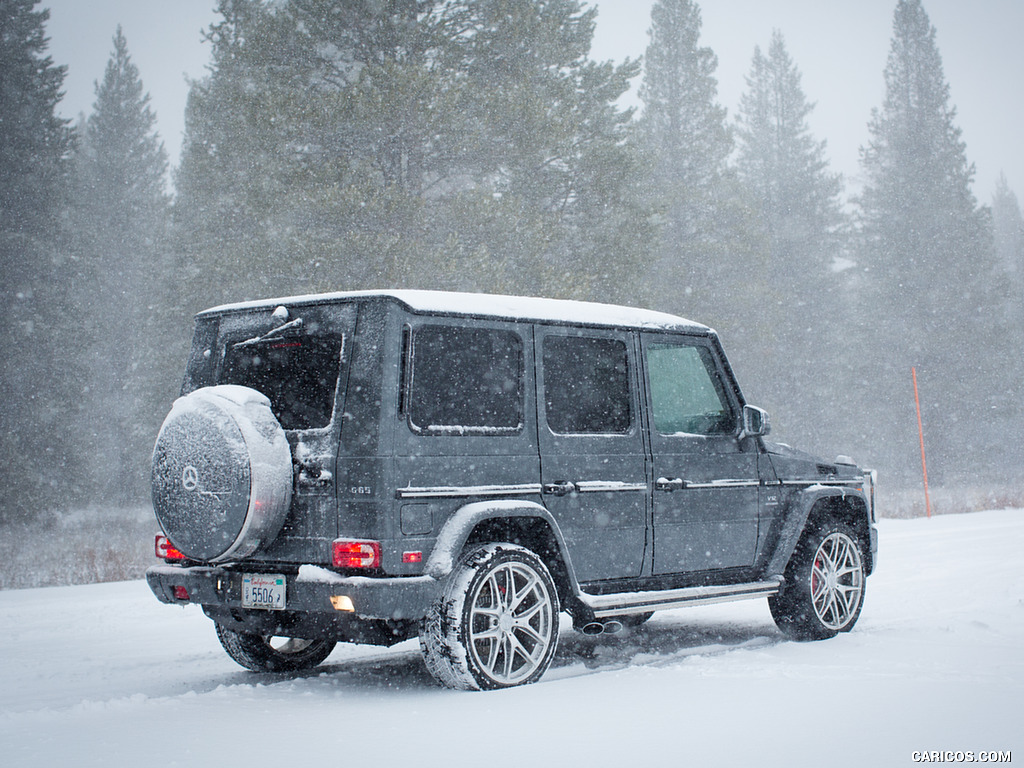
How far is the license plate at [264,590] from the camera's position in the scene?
223 inches

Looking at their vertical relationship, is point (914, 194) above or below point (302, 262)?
above

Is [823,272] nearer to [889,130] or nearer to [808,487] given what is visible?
[889,130]

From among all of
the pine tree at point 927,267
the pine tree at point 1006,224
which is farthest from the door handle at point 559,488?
the pine tree at point 1006,224

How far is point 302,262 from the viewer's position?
18141mm

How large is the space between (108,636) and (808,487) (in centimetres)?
539

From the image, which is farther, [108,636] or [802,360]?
[802,360]

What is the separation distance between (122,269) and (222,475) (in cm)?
3854

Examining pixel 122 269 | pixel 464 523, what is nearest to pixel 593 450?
pixel 464 523

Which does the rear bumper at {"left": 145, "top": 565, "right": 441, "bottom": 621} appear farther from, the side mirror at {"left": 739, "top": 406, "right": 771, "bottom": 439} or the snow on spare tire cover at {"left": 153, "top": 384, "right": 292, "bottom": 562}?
the side mirror at {"left": 739, "top": 406, "right": 771, "bottom": 439}

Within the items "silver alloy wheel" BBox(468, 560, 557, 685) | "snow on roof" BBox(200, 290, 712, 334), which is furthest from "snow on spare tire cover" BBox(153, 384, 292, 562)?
"silver alloy wheel" BBox(468, 560, 557, 685)

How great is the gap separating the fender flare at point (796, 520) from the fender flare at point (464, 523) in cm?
212

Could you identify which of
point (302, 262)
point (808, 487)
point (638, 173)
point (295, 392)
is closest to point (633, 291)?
point (638, 173)

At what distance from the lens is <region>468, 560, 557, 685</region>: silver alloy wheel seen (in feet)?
19.0

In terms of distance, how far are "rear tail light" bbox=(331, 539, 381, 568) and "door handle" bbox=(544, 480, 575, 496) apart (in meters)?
1.20
